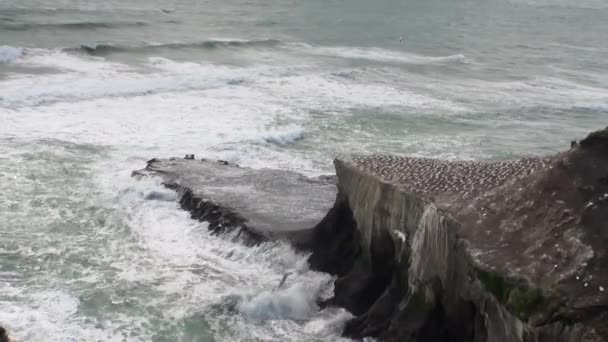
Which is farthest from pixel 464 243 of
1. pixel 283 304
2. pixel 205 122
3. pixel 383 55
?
pixel 383 55

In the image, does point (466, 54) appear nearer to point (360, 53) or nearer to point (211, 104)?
point (360, 53)

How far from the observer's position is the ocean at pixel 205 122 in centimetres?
1407

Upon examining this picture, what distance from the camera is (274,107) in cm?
3166

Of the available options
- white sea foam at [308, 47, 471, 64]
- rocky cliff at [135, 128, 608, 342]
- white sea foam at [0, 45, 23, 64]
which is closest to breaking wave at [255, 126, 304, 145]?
rocky cliff at [135, 128, 608, 342]

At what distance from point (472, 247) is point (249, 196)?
921cm

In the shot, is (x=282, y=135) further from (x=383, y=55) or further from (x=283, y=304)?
(x=383, y=55)

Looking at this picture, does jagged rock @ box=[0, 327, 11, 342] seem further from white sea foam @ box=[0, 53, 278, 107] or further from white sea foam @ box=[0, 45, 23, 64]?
white sea foam @ box=[0, 45, 23, 64]

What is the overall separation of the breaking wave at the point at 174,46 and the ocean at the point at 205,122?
139 mm

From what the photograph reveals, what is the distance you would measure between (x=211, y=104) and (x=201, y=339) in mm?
19403

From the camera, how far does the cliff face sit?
8.48 metres

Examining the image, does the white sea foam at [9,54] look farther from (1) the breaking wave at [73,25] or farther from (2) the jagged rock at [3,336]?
(2) the jagged rock at [3,336]

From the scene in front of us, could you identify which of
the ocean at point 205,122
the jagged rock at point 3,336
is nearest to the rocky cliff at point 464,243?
the ocean at point 205,122

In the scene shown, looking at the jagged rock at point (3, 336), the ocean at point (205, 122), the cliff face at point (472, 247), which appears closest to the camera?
the cliff face at point (472, 247)

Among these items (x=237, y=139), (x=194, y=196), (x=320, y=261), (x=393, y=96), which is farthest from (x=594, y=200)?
(x=393, y=96)
